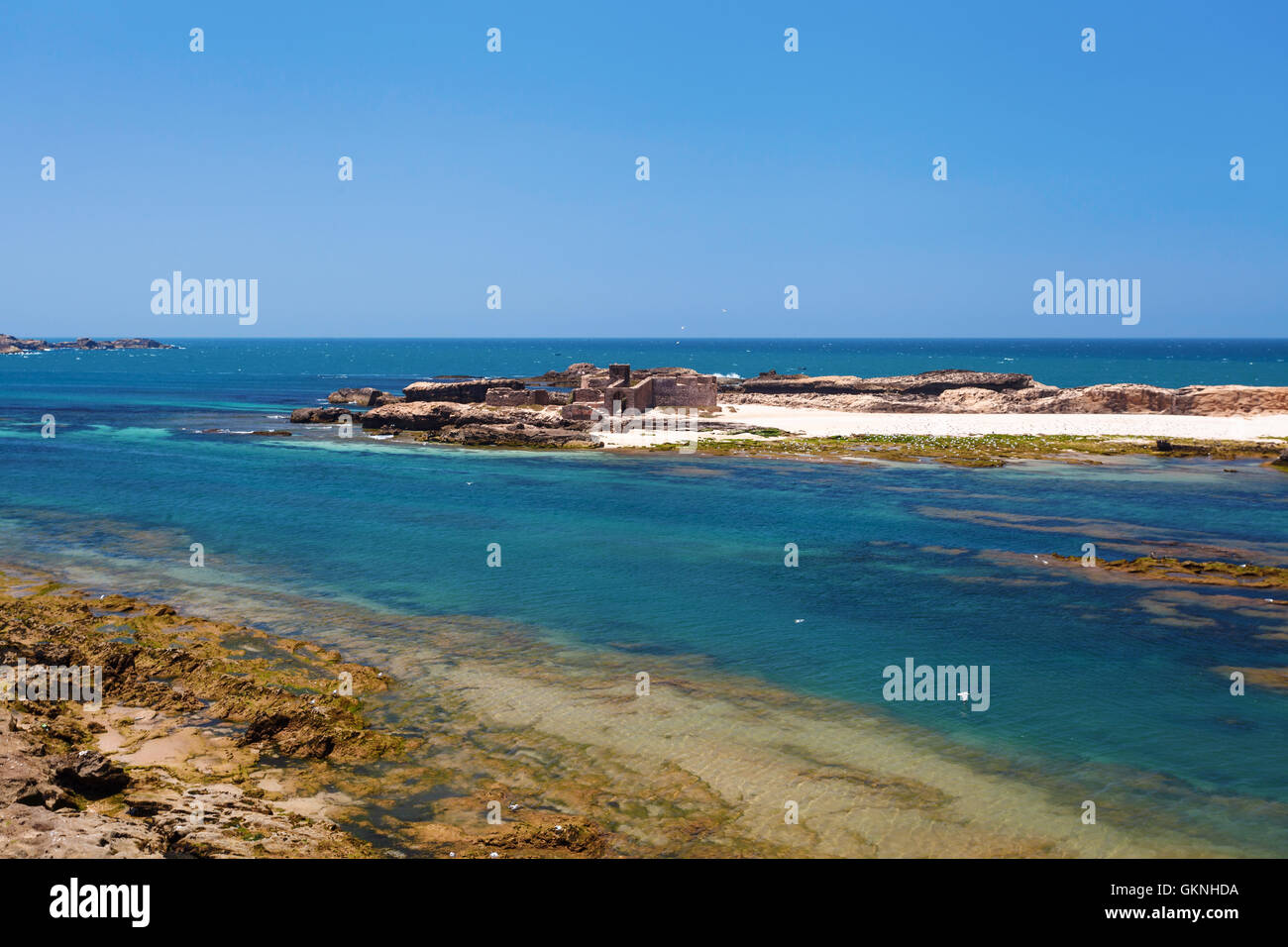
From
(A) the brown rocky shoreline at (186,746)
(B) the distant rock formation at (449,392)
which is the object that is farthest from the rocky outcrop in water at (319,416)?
(A) the brown rocky shoreline at (186,746)

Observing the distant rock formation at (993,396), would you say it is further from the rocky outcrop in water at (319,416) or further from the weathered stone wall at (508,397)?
the rocky outcrop in water at (319,416)

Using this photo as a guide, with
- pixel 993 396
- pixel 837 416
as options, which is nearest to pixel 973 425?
pixel 837 416

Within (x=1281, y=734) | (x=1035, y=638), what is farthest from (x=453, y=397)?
(x=1281, y=734)

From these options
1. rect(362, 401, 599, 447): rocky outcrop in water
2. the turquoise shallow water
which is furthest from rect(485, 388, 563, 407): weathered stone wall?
the turquoise shallow water

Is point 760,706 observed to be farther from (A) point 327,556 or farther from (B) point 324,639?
(A) point 327,556

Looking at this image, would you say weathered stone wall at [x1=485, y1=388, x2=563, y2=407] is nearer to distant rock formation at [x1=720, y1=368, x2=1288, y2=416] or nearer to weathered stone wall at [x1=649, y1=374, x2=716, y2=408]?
weathered stone wall at [x1=649, y1=374, x2=716, y2=408]

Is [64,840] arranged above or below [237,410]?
below
